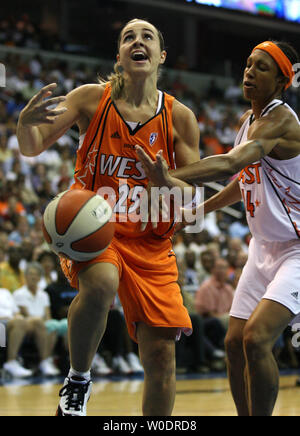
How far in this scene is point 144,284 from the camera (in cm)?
422

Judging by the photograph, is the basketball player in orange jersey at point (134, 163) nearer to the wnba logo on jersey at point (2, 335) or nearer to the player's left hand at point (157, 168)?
the player's left hand at point (157, 168)

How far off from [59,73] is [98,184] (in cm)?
1460

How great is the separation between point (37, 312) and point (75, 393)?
17.2ft

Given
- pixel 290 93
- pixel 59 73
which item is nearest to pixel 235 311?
pixel 59 73

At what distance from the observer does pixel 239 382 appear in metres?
4.61

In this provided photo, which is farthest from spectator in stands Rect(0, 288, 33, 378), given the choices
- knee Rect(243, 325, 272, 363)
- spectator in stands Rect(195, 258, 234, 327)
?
knee Rect(243, 325, 272, 363)

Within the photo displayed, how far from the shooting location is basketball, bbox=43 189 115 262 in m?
3.87

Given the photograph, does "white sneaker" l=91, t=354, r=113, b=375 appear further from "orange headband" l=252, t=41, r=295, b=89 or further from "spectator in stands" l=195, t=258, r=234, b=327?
"orange headband" l=252, t=41, r=295, b=89

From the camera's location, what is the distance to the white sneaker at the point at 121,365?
31.8ft

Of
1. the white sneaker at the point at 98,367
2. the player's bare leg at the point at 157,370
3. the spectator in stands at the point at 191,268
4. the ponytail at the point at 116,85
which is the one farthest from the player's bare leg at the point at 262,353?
the spectator in stands at the point at 191,268

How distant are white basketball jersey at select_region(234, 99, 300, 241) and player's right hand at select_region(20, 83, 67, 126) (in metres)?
1.35

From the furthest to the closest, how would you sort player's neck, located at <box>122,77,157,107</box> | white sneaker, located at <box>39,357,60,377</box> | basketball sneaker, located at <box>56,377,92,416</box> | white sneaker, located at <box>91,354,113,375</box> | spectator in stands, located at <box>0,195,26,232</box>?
spectator in stands, located at <box>0,195,26,232</box> < white sneaker, located at <box>91,354,113,375</box> < white sneaker, located at <box>39,357,60,377</box> < player's neck, located at <box>122,77,157,107</box> < basketball sneaker, located at <box>56,377,92,416</box>

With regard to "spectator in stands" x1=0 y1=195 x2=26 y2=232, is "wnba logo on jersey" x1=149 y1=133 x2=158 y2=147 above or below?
above

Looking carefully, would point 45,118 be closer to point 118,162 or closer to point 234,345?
point 118,162
